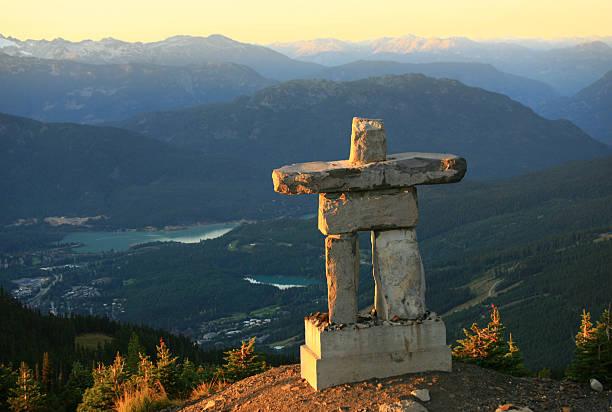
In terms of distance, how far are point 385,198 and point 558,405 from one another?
8.95 metres

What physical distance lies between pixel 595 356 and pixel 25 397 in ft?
70.9

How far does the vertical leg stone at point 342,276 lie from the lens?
25.5m

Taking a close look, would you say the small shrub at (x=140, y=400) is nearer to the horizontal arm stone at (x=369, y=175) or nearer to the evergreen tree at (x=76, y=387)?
the evergreen tree at (x=76, y=387)

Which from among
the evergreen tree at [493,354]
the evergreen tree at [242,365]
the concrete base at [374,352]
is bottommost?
the evergreen tree at [242,365]

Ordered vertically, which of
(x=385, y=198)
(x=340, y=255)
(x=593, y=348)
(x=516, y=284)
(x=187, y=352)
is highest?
(x=385, y=198)

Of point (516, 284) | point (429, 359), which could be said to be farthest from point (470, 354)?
point (516, 284)

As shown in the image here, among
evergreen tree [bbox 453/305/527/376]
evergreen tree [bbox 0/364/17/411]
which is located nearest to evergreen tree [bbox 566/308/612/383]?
evergreen tree [bbox 453/305/527/376]

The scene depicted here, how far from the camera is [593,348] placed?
1054 inches

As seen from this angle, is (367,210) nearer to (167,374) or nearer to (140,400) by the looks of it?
(140,400)

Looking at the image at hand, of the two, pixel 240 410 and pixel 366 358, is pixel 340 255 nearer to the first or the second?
pixel 366 358

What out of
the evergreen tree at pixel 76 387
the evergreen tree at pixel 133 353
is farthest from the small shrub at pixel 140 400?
the evergreen tree at pixel 133 353

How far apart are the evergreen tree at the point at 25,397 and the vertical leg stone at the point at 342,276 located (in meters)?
12.0

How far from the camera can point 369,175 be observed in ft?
82.9

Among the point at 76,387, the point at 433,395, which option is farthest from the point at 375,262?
the point at 76,387
